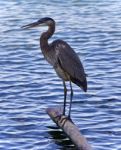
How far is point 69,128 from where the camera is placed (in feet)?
39.9

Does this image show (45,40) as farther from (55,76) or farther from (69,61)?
(55,76)

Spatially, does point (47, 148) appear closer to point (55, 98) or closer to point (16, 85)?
point (55, 98)

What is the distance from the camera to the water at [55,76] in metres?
13.2

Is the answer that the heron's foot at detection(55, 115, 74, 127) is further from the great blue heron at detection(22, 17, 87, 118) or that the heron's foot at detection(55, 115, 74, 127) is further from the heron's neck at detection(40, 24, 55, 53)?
the heron's neck at detection(40, 24, 55, 53)

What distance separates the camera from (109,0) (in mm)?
27938

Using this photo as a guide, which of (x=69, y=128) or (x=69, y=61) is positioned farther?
(x=69, y=61)

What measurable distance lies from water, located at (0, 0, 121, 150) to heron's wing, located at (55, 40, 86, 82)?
111 cm

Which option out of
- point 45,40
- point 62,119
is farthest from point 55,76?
point 62,119

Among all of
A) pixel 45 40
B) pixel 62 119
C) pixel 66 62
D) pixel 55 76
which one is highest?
pixel 45 40

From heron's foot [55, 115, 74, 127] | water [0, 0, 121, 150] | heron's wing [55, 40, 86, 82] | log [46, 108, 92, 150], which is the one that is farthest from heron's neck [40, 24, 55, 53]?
heron's foot [55, 115, 74, 127]

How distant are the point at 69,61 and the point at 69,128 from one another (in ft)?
4.90

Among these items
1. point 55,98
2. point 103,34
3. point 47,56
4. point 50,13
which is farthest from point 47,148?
point 50,13

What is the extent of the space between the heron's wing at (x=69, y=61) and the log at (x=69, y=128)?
731 millimetres

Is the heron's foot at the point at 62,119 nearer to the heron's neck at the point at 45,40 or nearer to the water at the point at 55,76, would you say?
the water at the point at 55,76
